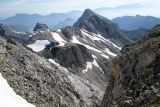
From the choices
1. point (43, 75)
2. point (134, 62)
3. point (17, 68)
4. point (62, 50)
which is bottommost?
point (62, 50)

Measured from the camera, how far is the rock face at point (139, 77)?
73.8ft

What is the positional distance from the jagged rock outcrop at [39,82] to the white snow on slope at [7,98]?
1977 mm

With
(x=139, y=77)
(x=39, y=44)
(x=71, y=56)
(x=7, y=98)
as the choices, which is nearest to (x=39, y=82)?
(x=7, y=98)

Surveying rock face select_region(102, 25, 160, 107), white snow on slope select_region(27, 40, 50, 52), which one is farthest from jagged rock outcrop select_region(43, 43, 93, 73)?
rock face select_region(102, 25, 160, 107)

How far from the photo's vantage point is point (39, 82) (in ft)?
200

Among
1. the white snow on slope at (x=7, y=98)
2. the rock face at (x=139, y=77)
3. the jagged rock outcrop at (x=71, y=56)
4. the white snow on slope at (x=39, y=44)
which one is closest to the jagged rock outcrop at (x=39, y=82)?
the white snow on slope at (x=7, y=98)

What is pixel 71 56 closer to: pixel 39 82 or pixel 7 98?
pixel 39 82

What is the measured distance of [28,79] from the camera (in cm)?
5828

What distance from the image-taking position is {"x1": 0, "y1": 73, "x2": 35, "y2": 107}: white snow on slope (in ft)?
122

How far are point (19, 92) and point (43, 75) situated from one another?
62.0ft

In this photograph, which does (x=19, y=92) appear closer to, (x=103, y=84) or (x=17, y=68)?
(x=17, y=68)

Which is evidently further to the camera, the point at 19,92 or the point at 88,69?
the point at 88,69

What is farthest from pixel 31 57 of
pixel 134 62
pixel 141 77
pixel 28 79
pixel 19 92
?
pixel 141 77

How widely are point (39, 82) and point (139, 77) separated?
115ft
